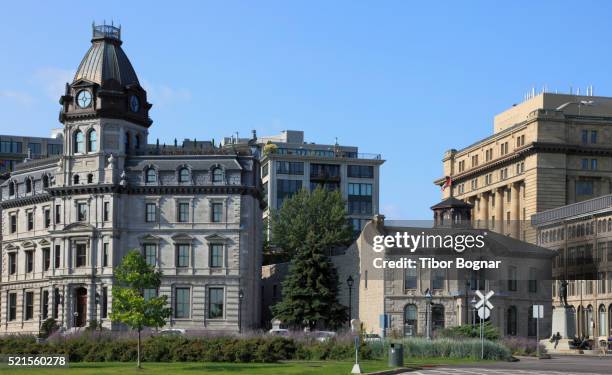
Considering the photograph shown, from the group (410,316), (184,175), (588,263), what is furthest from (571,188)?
(184,175)

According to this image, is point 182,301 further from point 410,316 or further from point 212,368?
point 212,368

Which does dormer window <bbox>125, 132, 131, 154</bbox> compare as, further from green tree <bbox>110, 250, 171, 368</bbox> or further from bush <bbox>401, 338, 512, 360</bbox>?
bush <bbox>401, 338, 512, 360</bbox>

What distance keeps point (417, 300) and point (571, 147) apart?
156ft

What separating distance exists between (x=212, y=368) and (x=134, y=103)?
54.3m

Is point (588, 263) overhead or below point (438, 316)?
overhead

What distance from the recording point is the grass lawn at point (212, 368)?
2039 inches

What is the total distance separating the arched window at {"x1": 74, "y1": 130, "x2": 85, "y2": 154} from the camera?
106 metres

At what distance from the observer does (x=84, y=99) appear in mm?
105250

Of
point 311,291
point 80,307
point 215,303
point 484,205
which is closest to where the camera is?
point 311,291

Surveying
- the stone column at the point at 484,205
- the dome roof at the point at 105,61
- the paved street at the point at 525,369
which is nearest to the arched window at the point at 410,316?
the dome roof at the point at 105,61

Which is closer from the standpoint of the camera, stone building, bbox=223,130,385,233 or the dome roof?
the dome roof

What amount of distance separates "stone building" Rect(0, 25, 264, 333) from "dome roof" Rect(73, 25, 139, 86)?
3.3 inches

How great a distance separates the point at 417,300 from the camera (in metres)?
103

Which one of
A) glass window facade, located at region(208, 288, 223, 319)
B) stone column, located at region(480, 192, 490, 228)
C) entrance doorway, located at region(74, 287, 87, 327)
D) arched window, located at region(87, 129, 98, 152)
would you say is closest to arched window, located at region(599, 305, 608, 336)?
glass window facade, located at region(208, 288, 223, 319)
